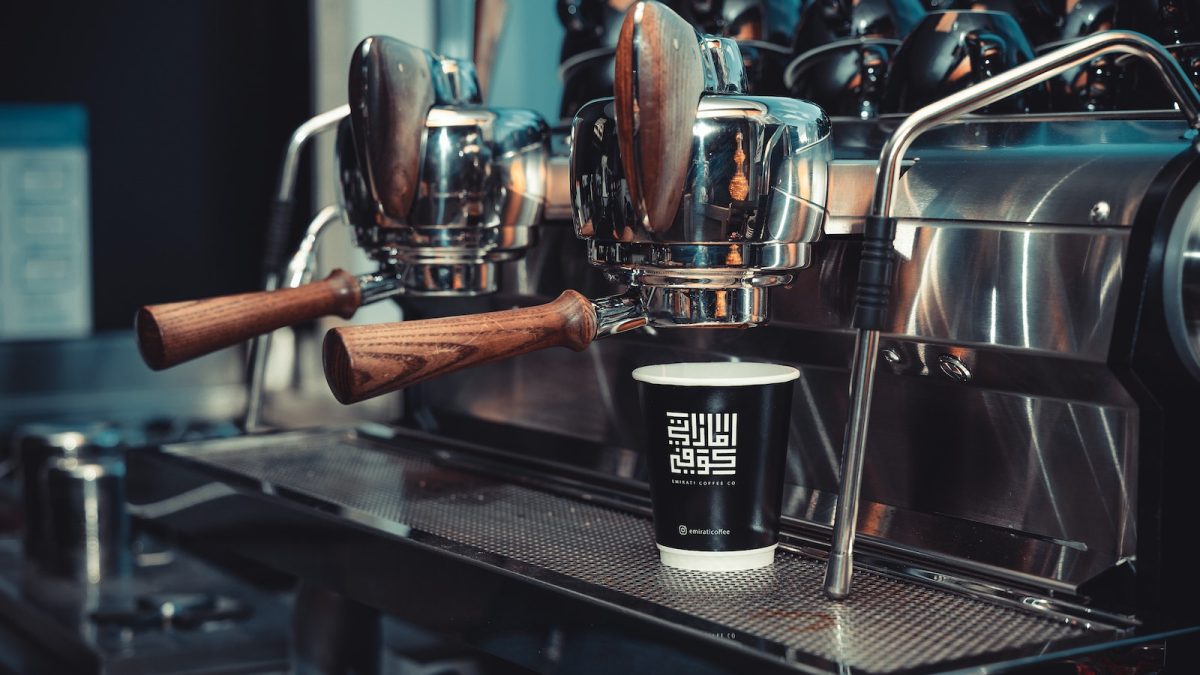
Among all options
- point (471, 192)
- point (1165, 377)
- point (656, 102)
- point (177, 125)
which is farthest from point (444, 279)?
point (177, 125)

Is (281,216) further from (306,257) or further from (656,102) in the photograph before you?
(656,102)

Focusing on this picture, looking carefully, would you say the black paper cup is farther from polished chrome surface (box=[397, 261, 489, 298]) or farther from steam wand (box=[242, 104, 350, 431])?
steam wand (box=[242, 104, 350, 431])

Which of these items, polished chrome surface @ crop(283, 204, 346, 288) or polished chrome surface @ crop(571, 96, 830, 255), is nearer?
polished chrome surface @ crop(571, 96, 830, 255)

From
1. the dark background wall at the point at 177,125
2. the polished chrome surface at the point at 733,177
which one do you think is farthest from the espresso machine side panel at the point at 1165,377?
the dark background wall at the point at 177,125

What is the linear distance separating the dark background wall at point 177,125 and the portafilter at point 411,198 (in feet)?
4.56

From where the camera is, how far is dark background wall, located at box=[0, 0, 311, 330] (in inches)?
84.0

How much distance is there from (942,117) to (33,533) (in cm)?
109

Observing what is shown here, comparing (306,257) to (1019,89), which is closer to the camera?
(1019,89)

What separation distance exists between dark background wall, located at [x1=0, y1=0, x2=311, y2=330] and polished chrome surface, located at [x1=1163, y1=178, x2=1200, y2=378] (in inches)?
69.1

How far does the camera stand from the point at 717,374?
26.0 inches

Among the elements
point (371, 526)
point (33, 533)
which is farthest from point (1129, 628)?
point (33, 533)

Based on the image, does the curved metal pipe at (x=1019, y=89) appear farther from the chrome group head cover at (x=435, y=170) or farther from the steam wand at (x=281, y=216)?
the steam wand at (x=281, y=216)

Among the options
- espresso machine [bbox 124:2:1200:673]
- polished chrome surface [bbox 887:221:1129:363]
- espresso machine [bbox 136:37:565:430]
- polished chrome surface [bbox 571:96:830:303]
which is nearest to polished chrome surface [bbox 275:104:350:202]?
espresso machine [bbox 136:37:565:430]

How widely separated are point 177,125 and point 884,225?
6.01 ft
